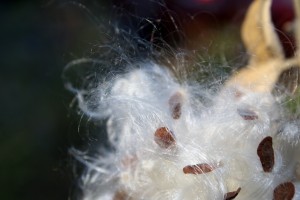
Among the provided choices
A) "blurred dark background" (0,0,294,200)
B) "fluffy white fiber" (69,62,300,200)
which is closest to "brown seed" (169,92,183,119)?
"fluffy white fiber" (69,62,300,200)

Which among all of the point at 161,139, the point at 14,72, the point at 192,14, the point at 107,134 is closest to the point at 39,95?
the point at 14,72

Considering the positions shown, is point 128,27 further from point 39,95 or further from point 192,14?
point 39,95

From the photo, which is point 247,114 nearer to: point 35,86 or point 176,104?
point 176,104

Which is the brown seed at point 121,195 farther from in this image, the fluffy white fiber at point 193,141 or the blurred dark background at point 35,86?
the blurred dark background at point 35,86

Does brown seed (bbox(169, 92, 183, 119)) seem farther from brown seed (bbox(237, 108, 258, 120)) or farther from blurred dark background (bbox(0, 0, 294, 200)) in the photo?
blurred dark background (bbox(0, 0, 294, 200))

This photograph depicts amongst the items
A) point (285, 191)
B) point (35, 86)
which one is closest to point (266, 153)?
point (285, 191)

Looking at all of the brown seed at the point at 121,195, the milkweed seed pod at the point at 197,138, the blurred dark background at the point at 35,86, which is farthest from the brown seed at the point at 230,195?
the blurred dark background at the point at 35,86
